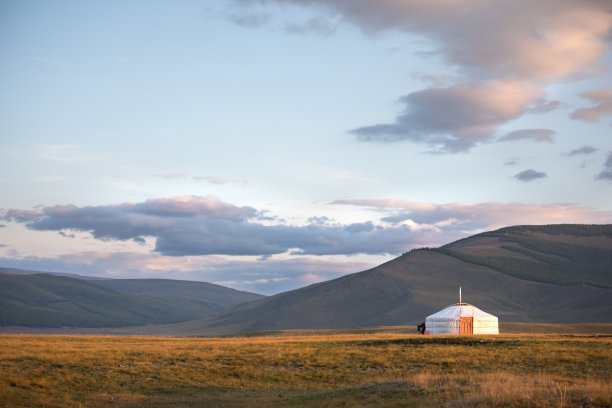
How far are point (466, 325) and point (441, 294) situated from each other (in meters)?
78.5

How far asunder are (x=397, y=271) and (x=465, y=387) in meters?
140

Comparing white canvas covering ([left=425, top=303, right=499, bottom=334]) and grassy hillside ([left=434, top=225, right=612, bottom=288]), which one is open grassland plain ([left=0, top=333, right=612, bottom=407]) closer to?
white canvas covering ([left=425, top=303, right=499, bottom=334])

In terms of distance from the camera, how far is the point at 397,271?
156625 millimetres

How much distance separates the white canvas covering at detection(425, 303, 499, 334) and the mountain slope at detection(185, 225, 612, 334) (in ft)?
179

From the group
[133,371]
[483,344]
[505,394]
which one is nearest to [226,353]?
[133,371]

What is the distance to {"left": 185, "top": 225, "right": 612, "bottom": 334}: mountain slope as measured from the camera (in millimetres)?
122188

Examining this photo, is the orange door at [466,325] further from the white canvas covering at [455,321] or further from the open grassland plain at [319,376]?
the open grassland plain at [319,376]

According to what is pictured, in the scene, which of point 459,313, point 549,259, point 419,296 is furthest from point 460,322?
point 549,259

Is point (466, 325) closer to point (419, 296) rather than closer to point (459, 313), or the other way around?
A: point (459, 313)

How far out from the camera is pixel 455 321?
5659 cm

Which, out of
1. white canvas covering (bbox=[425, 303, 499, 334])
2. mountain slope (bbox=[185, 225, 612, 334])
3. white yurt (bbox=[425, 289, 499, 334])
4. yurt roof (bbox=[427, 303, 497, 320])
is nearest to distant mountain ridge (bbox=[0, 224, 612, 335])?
mountain slope (bbox=[185, 225, 612, 334])

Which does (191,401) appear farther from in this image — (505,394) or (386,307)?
(386,307)

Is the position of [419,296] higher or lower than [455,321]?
higher

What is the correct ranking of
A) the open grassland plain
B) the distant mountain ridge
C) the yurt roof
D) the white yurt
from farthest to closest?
1. the distant mountain ridge
2. the yurt roof
3. the white yurt
4. the open grassland plain
